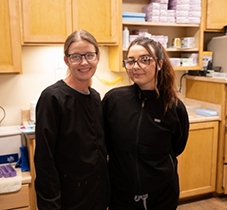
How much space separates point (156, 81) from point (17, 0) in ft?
4.38

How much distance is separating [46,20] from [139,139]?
137 cm

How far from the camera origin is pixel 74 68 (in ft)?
4.21

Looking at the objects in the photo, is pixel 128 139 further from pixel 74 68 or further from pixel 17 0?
pixel 17 0

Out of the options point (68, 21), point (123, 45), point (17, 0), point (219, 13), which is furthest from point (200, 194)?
point (17, 0)

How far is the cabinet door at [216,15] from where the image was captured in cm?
288

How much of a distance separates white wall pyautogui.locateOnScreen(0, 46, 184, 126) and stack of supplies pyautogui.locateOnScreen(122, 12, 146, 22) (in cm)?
69

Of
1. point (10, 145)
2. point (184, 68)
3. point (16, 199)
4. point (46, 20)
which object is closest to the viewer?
point (16, 199)

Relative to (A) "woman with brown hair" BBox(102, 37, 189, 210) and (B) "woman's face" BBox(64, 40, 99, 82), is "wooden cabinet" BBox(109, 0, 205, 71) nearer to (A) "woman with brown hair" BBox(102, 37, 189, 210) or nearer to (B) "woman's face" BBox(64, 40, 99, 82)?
(A) "woman with brown hair" BBox(102, 37, 189, 210)

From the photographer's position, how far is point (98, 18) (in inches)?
95.8

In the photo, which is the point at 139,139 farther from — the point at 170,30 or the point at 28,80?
the point at 170,30

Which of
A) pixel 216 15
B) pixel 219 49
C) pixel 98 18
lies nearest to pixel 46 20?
pixel 98 18

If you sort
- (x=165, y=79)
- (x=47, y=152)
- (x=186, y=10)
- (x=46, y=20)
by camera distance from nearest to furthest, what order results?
(x=47, y=152) → (x=165, y=79) → (x=46, y=20) → (x=186, y=10)

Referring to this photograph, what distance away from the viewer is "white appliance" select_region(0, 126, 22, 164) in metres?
2.34

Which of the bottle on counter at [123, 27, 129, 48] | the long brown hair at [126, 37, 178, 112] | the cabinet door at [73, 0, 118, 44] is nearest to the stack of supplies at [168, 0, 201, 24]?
the bottle on counter at [123, 27, 129, 48]
